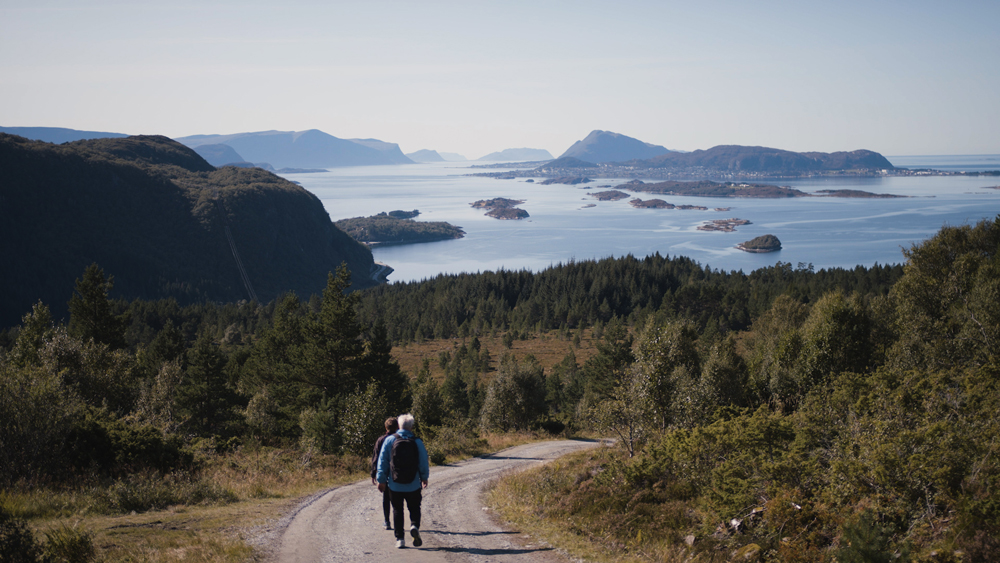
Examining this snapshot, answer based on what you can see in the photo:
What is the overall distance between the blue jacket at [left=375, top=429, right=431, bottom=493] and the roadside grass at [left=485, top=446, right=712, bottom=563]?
275 cm

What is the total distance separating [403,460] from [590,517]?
493 cm

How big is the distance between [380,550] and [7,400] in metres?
8.96

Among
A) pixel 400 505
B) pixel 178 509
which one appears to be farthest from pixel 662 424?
pixel 178 509

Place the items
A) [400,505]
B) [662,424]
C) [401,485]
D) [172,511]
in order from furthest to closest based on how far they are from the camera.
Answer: [662,424] → [172,511] → [400,505] → [401,485]

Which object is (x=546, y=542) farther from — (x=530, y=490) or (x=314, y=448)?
(x=314, y=448)

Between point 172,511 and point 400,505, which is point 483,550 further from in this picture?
point 172,511

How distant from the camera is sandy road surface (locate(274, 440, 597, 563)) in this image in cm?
907

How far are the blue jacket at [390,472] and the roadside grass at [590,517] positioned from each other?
2748 millimetres

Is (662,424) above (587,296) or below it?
above

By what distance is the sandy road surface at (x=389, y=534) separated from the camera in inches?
357

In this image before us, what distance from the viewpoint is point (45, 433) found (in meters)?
12.4

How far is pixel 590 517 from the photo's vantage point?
11891 millimetres

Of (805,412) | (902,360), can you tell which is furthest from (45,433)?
(902,360)

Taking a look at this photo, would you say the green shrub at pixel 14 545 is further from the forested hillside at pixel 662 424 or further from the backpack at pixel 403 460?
the backpack at pixel 403 460
